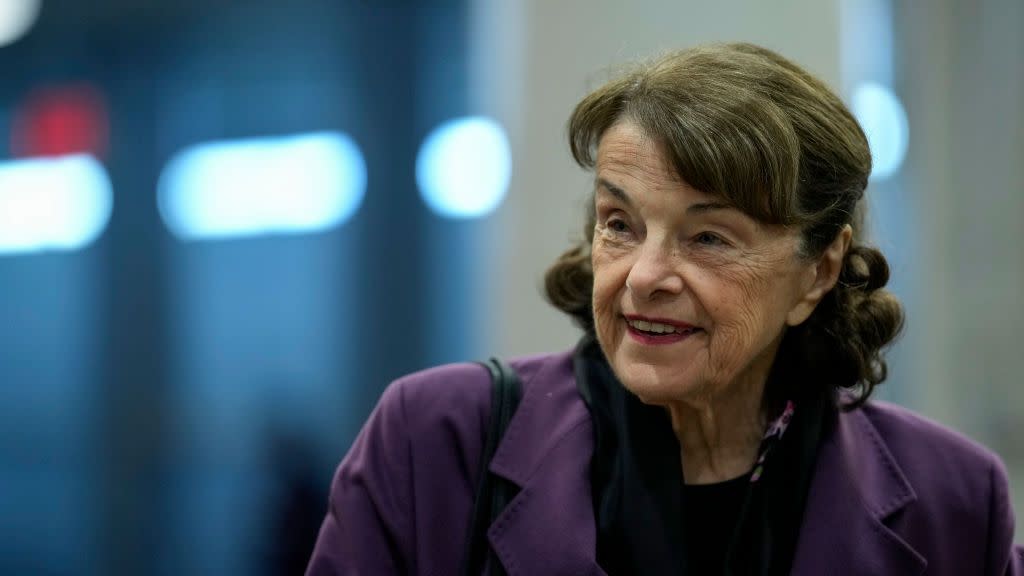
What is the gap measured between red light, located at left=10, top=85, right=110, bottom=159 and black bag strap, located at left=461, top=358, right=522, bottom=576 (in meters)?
2.74

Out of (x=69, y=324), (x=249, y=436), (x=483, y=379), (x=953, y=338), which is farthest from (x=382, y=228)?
(x=483, y=379)

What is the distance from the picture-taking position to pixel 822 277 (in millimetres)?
1644

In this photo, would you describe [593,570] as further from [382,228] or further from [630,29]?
[382,228]

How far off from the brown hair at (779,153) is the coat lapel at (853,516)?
0.39 ft

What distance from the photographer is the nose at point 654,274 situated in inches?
56.3

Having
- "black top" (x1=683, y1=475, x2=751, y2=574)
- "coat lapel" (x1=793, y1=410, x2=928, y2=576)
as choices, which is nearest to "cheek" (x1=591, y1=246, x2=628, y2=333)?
"black top" (x1=683, y1=475, x2=751, y2=574)

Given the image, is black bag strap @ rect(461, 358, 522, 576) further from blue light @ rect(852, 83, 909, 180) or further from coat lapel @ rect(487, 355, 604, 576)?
blue light @ rect(852, 83, 909, 180)

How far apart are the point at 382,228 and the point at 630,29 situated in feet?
4.23

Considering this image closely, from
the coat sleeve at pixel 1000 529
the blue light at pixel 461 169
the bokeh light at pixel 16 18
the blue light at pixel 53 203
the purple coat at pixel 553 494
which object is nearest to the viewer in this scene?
the purple coat at pixel 553 494

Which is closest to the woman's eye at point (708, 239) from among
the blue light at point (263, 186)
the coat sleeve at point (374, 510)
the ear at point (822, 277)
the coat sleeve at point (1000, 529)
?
the ear at point (822, 277)

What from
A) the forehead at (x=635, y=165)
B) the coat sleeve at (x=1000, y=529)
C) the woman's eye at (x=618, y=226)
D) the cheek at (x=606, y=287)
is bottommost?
the coat sleeve at (x=1000, y=529)

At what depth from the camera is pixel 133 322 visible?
3.82 m

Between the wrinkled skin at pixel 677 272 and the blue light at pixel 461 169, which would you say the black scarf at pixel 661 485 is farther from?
the blue light at pixel 461 169

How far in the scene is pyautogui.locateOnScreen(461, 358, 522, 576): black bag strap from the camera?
4.99ft
